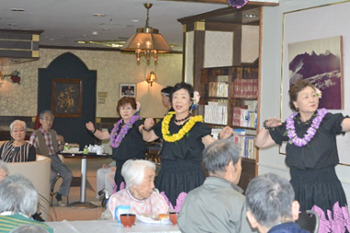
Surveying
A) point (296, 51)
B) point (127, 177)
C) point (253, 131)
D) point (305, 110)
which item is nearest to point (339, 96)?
point (296, 51)

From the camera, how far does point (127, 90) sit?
16922 mm

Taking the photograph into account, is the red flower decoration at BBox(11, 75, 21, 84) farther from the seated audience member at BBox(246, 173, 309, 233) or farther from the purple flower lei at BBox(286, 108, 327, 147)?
the seated audience member at BBox(246, 173, 309, 233)

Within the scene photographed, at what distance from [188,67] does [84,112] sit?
7.70 meters

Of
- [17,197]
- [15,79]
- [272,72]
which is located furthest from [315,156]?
[15,79]

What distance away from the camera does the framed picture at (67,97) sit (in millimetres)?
16719

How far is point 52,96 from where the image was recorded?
54.7ft

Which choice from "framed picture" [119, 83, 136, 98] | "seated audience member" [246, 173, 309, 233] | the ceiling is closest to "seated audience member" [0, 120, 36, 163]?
the ceiling

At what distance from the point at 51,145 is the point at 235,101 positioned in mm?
2853

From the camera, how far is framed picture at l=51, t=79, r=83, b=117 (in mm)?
16719

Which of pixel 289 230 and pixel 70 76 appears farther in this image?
pixel 70 76

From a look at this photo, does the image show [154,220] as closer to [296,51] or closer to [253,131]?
[296,51]

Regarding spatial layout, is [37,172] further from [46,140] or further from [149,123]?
[46,140]

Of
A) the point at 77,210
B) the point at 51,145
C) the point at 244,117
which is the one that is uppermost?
the point at 244,117

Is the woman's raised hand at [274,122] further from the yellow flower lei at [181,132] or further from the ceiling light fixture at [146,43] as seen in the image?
the ceiling light fixture at [146,43]
